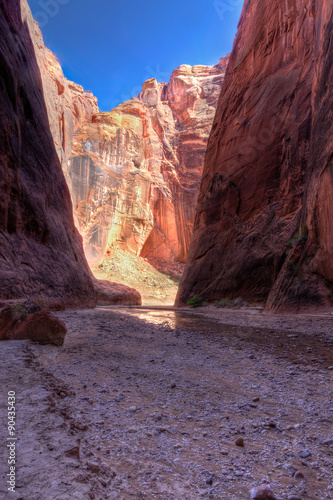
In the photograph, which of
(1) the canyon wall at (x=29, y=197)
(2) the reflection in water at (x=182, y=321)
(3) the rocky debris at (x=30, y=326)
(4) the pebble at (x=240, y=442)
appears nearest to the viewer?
(4) the pebble at (x=240, y=442)

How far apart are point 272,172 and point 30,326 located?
16313 millimetres

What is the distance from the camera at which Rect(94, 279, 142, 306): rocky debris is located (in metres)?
25.7

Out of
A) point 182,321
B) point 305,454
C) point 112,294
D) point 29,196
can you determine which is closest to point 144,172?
point 112,294

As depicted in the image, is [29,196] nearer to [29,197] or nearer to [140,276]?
[29,197]

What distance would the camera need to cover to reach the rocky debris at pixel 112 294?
1011 inches

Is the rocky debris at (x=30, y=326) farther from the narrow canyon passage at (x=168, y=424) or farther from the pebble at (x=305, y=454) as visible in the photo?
the pebble at (x=305, y=454)

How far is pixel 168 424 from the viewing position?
2.29 metres

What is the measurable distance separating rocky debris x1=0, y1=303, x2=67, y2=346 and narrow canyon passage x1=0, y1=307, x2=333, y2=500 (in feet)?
1.13

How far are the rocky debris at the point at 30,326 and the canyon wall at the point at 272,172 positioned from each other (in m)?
8.41

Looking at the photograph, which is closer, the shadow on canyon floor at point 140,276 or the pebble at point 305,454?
the pebble at point 305,454

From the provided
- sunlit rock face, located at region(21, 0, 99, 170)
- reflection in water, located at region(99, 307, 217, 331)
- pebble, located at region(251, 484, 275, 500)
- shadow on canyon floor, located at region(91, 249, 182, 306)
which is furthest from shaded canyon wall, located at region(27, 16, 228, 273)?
pebble, located at region(251, 484, 275, 500)

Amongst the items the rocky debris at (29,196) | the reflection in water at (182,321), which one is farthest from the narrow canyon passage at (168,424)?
the rocky debris at (29,196)

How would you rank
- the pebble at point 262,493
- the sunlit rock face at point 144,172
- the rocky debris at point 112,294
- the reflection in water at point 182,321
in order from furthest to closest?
the sunlit rock face at point 144,172 < the rocky debris at point 112,294 < the reflection in water at point 182,321 < the pebble at point 262,493

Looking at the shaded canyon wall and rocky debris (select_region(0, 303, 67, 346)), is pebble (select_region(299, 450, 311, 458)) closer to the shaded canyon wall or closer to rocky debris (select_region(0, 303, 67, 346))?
rocky debris (select_region(0, 303, 67, 346))
